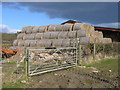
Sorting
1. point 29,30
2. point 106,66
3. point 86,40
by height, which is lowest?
point 106,66

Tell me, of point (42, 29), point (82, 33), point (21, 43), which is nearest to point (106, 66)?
point (82, 33)

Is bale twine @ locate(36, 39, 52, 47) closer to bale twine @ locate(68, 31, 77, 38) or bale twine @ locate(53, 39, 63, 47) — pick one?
bale twine @ locate(53, 39, 63, 47)

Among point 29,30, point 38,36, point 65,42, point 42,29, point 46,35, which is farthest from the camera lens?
point 29,30

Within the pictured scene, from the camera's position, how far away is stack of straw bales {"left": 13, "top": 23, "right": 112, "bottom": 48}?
15.0m

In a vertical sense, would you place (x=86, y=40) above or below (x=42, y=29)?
below

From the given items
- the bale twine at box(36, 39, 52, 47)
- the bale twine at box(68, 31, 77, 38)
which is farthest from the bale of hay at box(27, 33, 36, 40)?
the bale twine at box(68, 31, 77, 38)

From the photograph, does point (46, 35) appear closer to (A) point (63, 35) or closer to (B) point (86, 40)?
(A) point (63, 35)

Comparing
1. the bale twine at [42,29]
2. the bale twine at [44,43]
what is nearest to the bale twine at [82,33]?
the bale twine at [44,43]

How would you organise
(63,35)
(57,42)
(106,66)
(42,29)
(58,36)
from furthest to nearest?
(42,29) → (58,36) → (63,35) → (57,42) → (106,66)

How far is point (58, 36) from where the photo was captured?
54.0 ft

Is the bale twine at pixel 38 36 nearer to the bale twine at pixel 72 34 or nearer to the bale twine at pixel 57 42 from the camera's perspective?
the bale twine at pixel 57 42

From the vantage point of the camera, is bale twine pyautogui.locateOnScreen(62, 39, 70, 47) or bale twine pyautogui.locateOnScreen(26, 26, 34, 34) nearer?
bale twine pyautogui.locateOnScreen(62, 39, 70, 47)

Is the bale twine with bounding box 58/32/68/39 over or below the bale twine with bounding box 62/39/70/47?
over

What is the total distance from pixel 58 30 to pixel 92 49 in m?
6.18
